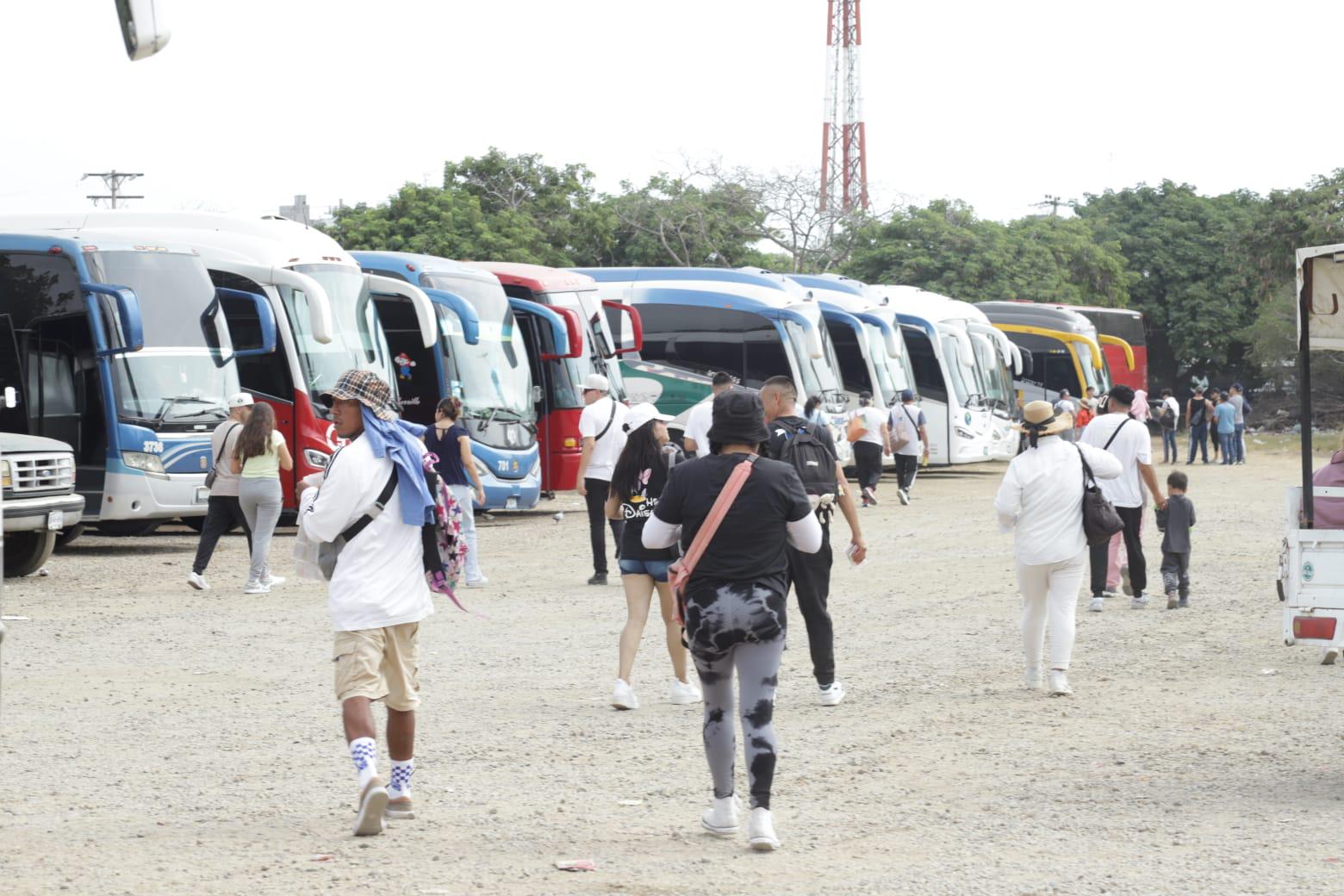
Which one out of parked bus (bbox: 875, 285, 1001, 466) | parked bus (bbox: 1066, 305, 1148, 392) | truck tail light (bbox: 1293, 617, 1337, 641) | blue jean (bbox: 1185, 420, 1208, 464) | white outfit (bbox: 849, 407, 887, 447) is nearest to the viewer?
truck tail light (bbox: 1293, 617, 1337, 641)

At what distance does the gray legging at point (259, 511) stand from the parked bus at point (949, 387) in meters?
20.3

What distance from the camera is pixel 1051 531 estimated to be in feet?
31.1

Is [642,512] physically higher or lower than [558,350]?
lower

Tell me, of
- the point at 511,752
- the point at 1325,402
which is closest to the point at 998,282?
the point at 1325,402

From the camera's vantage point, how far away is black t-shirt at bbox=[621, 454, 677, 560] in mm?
9070

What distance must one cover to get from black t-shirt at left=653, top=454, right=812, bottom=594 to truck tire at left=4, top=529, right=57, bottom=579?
10.7 metres

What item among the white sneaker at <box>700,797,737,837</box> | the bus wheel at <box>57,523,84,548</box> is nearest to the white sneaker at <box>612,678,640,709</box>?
the white sneaker at <box>700,797,737,837</box>

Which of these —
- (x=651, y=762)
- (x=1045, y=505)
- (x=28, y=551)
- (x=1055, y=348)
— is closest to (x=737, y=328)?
(x=28, y=551)

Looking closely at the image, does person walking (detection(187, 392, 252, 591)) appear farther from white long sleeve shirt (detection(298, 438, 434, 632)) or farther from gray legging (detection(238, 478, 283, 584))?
white long sleeve shirt (detection(298, 438, 434, 632))

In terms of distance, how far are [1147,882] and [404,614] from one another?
2.74m

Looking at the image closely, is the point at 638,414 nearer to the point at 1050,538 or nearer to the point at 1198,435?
the point at 1050,538

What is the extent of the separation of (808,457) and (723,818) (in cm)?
307

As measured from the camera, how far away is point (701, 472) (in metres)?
6.46

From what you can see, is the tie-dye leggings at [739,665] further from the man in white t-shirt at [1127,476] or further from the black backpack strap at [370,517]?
the man in white t-shirt at [1127,476]
